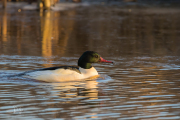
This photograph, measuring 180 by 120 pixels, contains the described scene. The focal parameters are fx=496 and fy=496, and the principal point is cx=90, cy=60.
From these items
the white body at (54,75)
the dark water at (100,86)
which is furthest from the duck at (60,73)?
the dark water at (100,86)

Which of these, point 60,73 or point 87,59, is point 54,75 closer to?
point 60,73

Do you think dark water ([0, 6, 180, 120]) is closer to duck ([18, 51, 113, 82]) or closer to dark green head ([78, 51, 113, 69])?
duck ([18, 51, 113, 82])

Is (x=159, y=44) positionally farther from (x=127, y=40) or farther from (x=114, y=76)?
(x=114, y=76)

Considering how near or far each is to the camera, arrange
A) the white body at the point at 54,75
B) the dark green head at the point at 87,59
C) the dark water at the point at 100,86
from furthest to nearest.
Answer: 1. the dark green head at the point at 87,59
2. the white body at the point at 54,75
3. the dark water at the point at 100,86

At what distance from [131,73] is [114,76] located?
0.70 metres

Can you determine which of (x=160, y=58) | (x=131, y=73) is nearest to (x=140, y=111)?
(x=131, y=73)

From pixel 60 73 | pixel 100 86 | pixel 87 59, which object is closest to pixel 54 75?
pixel 60 73

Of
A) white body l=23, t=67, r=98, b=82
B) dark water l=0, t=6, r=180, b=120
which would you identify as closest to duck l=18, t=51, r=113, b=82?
white body l=23, t=67, r=98, b=82

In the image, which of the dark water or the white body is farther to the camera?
the white body

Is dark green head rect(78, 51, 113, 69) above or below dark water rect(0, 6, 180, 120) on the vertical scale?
above

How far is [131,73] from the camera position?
13.6 meters

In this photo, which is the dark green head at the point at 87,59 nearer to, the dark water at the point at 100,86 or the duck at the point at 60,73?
the duck at the point at 60,73

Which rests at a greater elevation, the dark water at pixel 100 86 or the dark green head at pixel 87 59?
the dark green head at pixel 87 59

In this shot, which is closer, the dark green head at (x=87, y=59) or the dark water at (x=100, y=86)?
the dark water at (x=100, y=86)
